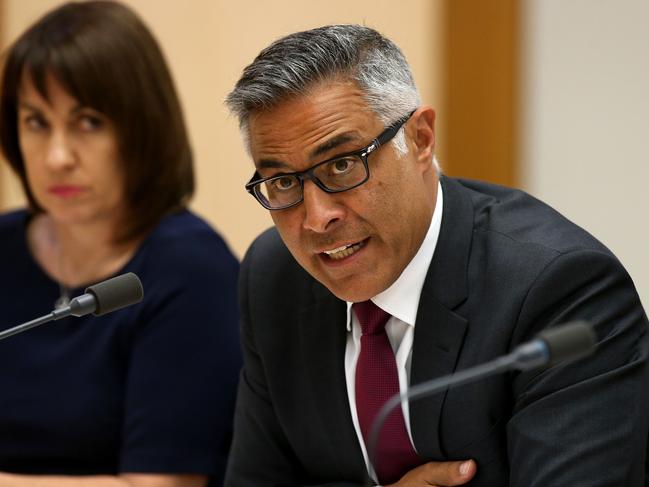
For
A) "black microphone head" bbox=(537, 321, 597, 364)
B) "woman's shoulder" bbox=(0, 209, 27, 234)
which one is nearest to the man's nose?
"black microphone head" bbox=(537, 321, 597, 364)

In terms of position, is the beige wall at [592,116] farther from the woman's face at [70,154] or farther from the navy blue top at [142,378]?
the woman's face at [70,154]

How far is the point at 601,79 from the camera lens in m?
3.12

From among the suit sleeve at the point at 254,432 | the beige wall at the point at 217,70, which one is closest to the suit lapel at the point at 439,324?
the suit sleeve at the point at 254,432

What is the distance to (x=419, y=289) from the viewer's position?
6.55ft

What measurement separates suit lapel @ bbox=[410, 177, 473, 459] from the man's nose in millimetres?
217

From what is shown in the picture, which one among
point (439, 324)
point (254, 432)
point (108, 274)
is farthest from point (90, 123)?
point (439, 324)

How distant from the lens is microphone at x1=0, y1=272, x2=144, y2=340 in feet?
5.71

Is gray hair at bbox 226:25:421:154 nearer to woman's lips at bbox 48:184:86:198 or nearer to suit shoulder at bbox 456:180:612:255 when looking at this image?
suit shoulder at bbox 456:180:612:255

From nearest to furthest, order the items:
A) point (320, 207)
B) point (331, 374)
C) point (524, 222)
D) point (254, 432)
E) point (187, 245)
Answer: point (320, 207) → point (524, 222) → point (331, 374) → point (254, 432) → point (187, 245)

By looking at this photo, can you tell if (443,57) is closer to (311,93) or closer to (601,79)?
(601,79)

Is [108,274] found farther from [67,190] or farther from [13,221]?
[13,221]

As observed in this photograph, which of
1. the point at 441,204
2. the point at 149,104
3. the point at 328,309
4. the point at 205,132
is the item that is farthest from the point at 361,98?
the point at 205,132

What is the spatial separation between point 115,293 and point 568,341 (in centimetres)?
73

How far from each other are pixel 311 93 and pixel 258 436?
0.72 metres
